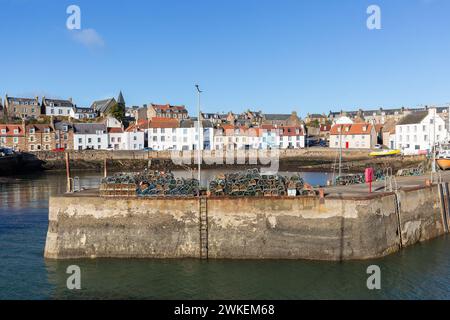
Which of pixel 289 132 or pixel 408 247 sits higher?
pixel 289 132

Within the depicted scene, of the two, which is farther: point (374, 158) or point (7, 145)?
point (7, 145)

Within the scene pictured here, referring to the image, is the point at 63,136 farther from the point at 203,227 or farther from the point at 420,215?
the point at 420,215

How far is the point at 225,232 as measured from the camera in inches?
807

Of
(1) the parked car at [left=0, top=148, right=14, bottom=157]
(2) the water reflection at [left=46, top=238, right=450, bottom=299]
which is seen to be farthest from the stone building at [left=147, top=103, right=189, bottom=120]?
(2) the water reflection at [left=46, top=238, right=450, bottom=299]

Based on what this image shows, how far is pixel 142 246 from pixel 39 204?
828 inches

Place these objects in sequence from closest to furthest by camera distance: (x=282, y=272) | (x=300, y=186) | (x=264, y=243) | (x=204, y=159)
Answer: (x=282, y=272)
(x=264, y=243)
(x=300, y=186)
(x=204, y=159)

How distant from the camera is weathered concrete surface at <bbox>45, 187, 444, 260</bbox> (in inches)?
786

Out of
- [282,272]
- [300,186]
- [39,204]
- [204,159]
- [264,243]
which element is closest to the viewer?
[282,272]

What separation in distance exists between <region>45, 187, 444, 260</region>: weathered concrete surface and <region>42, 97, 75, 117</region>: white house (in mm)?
104998

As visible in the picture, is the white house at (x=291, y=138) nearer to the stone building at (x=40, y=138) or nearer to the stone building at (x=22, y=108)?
the stone building at (x=40, y=138)

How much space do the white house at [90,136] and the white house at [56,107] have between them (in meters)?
29.6
